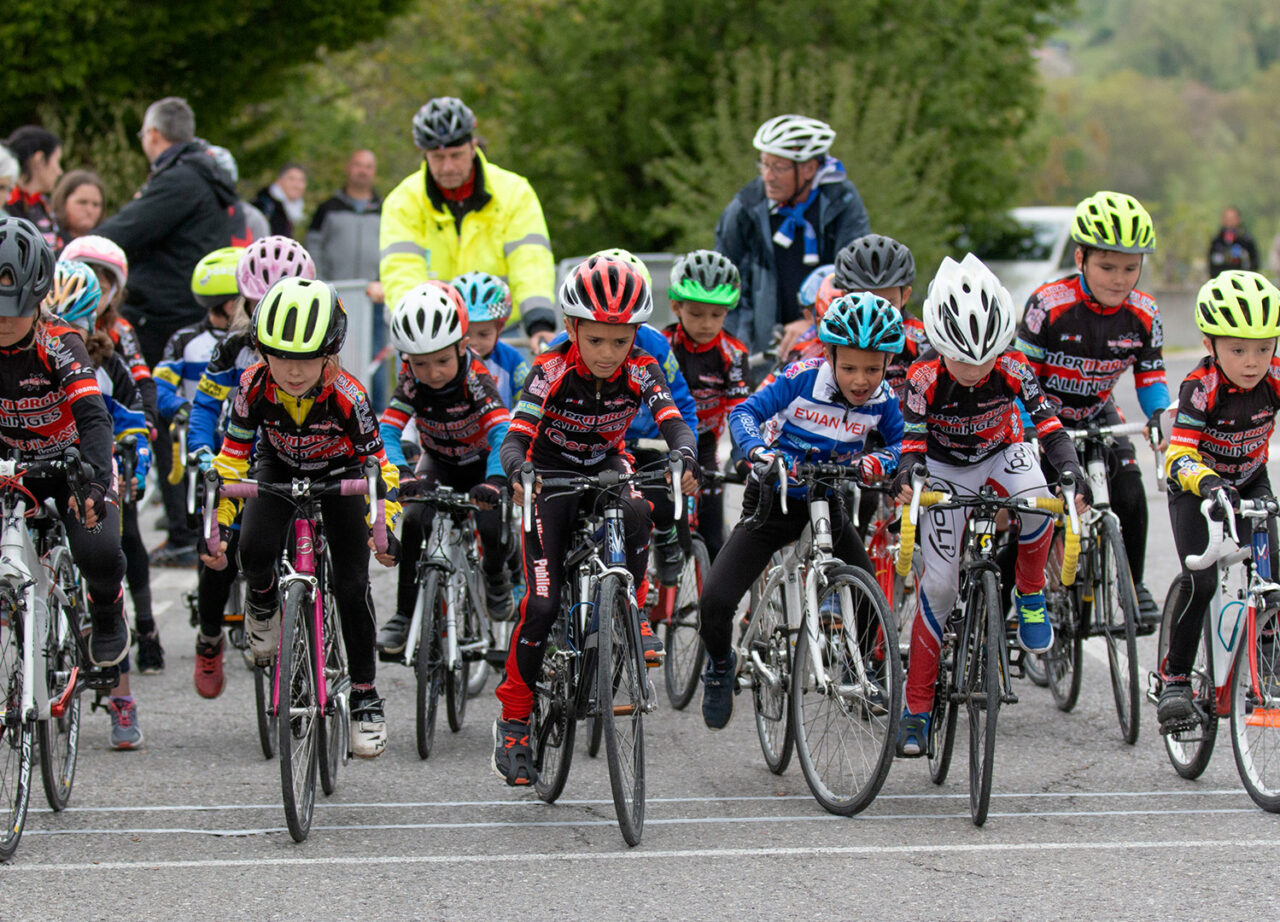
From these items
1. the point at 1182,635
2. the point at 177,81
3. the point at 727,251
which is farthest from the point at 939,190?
the point at 1182,635

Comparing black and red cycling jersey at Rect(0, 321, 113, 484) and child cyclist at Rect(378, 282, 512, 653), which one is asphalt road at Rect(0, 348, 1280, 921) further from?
black and red cycling jersey at Rect(0, 321, 113, 484)

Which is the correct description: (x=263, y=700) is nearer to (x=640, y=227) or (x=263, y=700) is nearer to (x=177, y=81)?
(x=177, y=81)

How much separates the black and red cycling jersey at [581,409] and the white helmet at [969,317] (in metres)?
1.03

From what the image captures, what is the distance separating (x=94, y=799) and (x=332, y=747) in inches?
36.8

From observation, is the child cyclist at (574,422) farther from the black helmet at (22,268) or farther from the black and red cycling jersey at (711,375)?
the black and red cycling jersey at (711,375)

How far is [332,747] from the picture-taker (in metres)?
7.09

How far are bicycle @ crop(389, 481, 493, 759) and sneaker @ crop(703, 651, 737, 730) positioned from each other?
3.57 feet

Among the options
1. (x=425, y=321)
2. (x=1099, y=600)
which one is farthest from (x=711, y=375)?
(x=1099, y=600)

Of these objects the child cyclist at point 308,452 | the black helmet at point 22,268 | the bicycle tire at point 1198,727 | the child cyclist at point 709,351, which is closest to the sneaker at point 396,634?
the child cyclist at point 308,452

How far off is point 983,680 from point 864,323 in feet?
4.75

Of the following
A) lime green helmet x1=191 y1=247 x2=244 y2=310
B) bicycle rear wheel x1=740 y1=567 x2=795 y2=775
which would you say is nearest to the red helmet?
bicycle rear wheel x1=740 y1=567 x2=795 y2=775

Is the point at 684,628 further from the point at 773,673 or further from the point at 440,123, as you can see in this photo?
the point at 440,123

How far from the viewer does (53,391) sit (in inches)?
270

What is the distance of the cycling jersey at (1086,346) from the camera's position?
8117 millimetres
